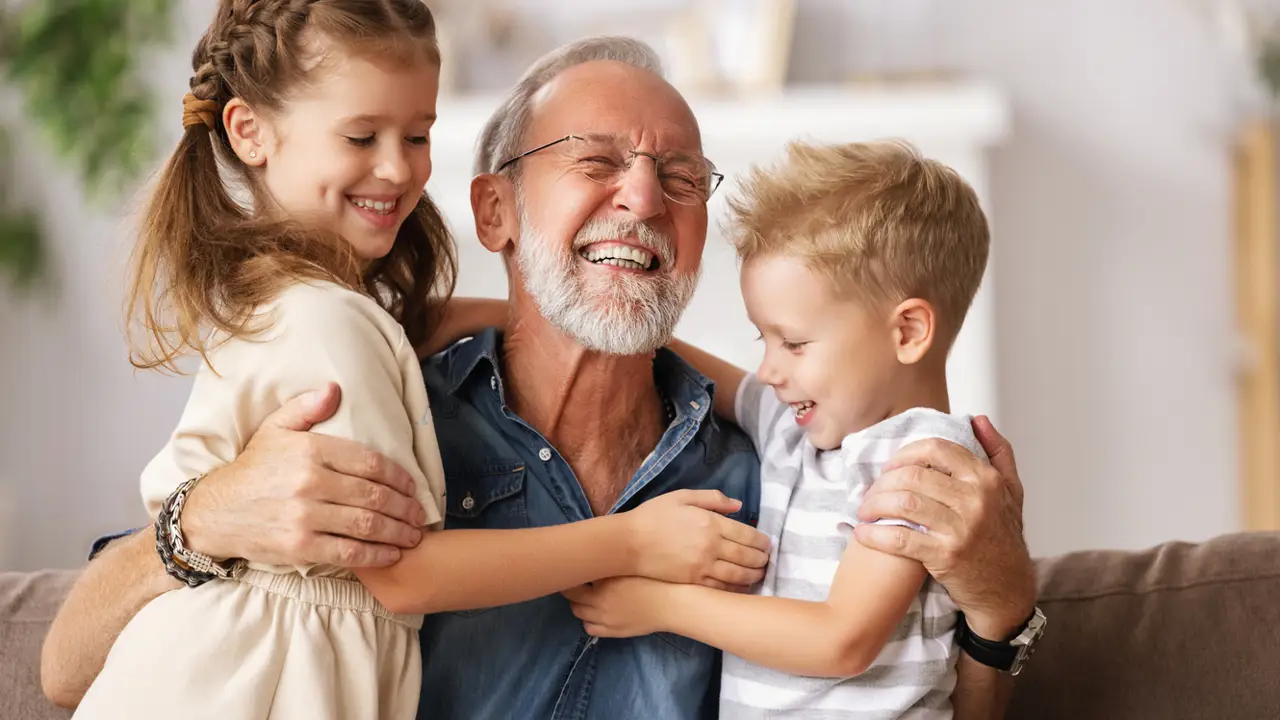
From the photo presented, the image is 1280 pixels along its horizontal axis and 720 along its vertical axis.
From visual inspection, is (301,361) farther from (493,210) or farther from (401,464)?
(493,210)

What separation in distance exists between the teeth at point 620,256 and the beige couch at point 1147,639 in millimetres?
735

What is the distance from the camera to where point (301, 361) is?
1428 mm

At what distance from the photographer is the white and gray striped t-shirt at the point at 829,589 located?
1504mm

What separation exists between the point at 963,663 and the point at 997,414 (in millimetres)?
2826

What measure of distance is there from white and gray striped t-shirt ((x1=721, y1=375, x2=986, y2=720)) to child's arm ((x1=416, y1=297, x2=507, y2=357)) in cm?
58

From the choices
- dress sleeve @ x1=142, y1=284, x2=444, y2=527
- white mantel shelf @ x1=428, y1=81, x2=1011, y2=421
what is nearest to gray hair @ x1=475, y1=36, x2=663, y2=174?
dress sleeve @ x1=142, y1=284, x2=444, y2=527

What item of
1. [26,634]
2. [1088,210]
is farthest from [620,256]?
[1088,210]

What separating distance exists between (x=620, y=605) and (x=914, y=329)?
494 mm

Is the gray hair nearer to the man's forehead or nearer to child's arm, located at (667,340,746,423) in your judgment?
the man's forehead

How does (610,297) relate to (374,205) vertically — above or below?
below

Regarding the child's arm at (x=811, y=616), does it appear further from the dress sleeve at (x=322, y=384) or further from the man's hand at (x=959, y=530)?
the dress sleeve at (x=322, y=384)

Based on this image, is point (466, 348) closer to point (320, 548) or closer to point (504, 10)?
point (320, 548)

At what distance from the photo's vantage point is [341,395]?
141 centimetres

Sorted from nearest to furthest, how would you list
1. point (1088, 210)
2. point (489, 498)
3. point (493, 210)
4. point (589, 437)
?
point (489, 498) < point (589, 437) < point (493, 210) < point (1088, 210)
